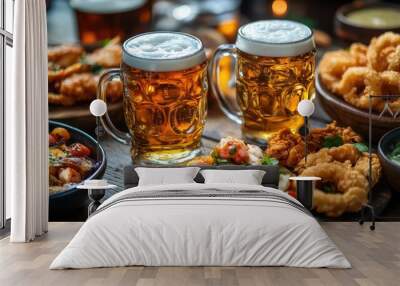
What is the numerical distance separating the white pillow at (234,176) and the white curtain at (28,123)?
81cm

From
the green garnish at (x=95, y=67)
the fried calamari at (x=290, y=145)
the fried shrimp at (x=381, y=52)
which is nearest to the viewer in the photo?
the fried calamari at (x=290, y=145)

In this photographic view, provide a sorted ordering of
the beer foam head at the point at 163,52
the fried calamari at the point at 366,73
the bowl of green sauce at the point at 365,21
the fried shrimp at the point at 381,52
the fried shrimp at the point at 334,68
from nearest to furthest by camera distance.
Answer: the beer foam head at the point at 163,52, the fried calamari at the point at 366,73, the fried shrimp at the point at 381,52, the fried shrimp at the point at 334,68, the bowl of green sauce at the point at 365,21

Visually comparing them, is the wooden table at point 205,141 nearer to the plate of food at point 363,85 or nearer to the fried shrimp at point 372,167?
the plate of food at point 363,85

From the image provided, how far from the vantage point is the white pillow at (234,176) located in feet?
16.4

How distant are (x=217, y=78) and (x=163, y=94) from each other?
510mm

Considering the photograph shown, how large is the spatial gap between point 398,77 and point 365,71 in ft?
0.60

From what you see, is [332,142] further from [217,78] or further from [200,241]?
[200,241]

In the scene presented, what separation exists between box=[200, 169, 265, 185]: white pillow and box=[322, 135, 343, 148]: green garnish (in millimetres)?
424

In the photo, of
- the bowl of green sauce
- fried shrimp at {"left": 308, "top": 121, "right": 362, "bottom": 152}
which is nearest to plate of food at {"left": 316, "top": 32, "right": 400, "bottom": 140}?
fried shrimp at {"left": 308, "top": 121, "right": 362, "bottom": 152}

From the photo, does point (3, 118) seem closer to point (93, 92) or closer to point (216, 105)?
point (93, 92)

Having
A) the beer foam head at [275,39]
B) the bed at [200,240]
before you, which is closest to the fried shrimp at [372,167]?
the beer foam head at [275,39]

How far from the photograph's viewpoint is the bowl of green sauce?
673 cm

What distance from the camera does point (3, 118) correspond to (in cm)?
505

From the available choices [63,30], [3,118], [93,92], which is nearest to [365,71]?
[93,92]
